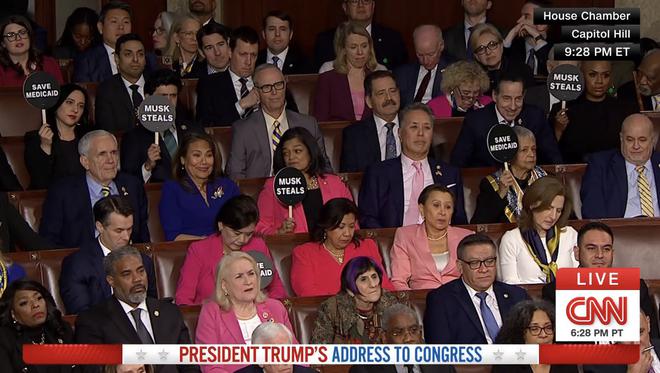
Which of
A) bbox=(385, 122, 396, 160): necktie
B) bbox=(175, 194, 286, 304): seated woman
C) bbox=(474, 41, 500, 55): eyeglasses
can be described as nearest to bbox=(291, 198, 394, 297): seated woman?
bbox=(175, 194, 286, 304): seated woman

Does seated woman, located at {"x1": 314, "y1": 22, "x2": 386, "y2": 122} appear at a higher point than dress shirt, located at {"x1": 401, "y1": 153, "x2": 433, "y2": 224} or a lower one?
higher

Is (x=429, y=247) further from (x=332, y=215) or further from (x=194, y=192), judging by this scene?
(x=194, y=192)

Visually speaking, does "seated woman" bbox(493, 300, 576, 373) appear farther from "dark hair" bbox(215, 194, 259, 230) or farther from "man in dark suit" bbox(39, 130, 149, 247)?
"man in dark suit" bbox(39, 130, 149, 247)

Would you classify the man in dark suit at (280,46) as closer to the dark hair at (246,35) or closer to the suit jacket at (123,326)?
the dark hair at (246,35)

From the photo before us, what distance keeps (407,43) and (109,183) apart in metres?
4.20

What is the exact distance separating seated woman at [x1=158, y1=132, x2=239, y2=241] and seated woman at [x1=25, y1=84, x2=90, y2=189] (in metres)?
0.68

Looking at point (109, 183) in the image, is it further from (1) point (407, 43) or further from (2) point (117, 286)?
(1) point (407, 43)

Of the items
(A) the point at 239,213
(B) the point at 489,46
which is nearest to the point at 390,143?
(B) the point at 489,46

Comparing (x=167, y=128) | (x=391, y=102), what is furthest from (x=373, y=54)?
(x=167, y=128)

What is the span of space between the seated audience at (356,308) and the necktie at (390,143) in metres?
1.96

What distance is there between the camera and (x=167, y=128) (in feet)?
29.7

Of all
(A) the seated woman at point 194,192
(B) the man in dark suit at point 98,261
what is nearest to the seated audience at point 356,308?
(B) the man in dark suit at point 98,261

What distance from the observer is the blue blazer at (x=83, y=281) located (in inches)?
306

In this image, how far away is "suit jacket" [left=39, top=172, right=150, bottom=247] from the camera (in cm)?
852
